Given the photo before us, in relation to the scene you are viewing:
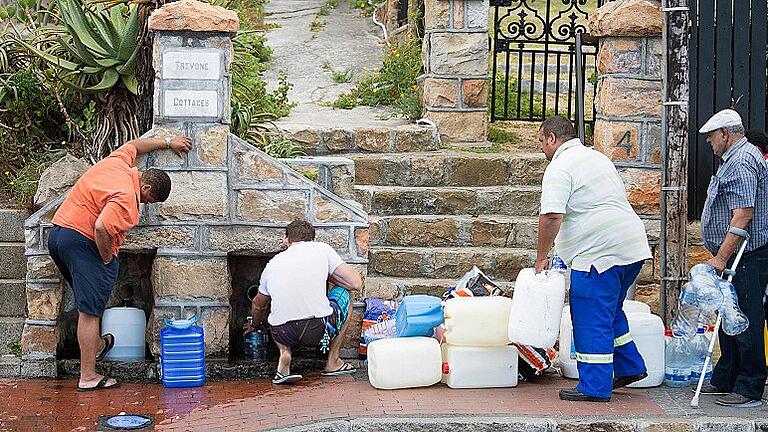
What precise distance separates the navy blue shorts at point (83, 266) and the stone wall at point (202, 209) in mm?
489

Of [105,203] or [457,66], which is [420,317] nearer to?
[105,203]

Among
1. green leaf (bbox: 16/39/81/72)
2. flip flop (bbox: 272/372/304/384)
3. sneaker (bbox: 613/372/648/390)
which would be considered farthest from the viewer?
green leaf (bbox: 16/39/81/72)

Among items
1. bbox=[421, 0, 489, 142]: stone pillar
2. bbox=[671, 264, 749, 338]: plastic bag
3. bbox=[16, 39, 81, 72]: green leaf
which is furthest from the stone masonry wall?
bbox=[16, 39, 81, 72]: green leaf

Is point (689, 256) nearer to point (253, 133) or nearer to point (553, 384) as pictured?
point (553, 384)

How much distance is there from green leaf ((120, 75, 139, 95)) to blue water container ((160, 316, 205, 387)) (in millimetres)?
2096

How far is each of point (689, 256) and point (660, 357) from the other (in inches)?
59.3

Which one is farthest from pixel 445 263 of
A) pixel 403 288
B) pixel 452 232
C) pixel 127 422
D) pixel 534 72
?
pixel 534 72

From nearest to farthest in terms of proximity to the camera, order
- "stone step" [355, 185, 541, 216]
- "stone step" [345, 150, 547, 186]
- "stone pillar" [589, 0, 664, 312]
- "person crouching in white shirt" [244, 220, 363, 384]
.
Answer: "person crouching in white shirt" [244, 220, 363, 384], "stone pillar" [589, 0, 664, 312], "stone step" [355, 185, 541, 216], "stone step" [345, 150, 547, 186]

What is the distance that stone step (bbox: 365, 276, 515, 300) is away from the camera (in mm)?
9273

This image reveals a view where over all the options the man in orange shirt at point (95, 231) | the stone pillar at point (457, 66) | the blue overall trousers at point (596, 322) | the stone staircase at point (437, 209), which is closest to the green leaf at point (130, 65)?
the man in orange shirt at point (95, 231)

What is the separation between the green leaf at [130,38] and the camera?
920 cm

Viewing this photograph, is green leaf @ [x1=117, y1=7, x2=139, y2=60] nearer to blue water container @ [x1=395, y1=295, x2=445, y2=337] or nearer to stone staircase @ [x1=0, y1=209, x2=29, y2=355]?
stone staircase @ [x1=0, y1=209, x2=29, y2=355]

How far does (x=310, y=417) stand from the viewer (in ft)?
23.3

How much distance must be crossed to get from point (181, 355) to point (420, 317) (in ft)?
5.62
